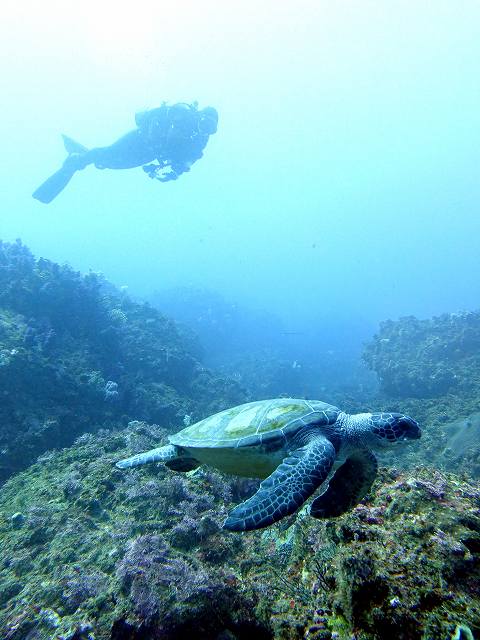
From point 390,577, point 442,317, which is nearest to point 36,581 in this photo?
point 390,577

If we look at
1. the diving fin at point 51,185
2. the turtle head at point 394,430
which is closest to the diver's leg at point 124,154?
the diving fin at point 51,185

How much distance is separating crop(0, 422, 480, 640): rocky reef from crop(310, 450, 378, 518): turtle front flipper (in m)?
0.12

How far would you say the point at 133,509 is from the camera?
4.18 meters

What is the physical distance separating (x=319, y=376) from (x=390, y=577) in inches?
1071

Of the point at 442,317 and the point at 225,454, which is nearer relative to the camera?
the point at 225,454

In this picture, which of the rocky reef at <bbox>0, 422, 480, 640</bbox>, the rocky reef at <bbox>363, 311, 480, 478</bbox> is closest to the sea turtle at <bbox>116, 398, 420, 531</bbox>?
the rocky reef at <bbox>0, 422, 480, 640</bbox>

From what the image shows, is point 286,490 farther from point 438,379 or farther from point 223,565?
point 438,379

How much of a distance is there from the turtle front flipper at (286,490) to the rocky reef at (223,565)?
0.42 meters

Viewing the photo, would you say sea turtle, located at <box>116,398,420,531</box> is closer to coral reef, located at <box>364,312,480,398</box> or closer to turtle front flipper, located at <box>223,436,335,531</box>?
turtle front flipper, located at <box>223,436,335,531</box>

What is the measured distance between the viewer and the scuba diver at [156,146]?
16.8 meters

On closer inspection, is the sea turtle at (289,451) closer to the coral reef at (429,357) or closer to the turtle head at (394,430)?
the turtle head at (394,430)

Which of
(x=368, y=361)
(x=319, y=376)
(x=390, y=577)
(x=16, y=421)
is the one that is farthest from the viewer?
(x=319, y=376)

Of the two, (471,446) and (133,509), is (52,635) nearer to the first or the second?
(133,509)

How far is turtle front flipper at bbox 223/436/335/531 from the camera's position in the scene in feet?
9.00
